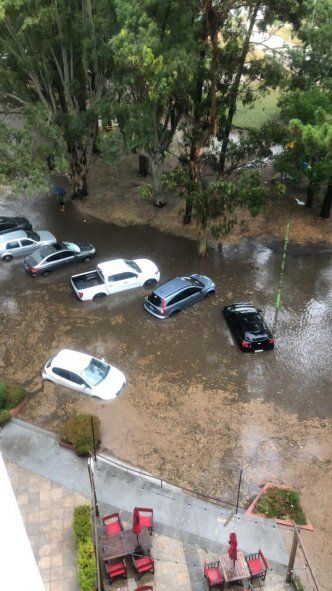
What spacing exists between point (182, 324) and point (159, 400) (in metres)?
4.00

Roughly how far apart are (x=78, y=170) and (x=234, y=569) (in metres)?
20.9

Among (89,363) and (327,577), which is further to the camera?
(89,363)

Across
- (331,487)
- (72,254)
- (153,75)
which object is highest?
(153,75)

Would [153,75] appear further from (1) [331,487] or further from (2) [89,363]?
(1) [331,487]

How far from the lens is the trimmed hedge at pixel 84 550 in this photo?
450 inches

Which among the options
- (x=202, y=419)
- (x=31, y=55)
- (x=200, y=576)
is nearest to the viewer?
(x=200, y=576)

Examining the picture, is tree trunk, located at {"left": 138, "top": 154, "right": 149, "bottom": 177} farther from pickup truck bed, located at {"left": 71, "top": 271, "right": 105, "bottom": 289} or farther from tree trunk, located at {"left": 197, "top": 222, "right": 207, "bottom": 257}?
pickup truck bed, located at {"left": 71, "top": 271, "right": 105, "bottom": 289}

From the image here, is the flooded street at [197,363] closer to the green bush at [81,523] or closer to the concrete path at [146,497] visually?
the concrete path at [146,497]

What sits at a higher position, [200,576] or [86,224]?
[86,224]

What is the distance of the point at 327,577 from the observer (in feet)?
40.5

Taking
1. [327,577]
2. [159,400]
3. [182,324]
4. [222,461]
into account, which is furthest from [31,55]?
[327,577]

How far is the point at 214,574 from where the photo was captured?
38.8 feet

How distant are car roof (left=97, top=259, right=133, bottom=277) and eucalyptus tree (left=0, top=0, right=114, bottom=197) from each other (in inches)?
202

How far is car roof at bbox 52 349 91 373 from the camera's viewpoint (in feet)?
54.9
